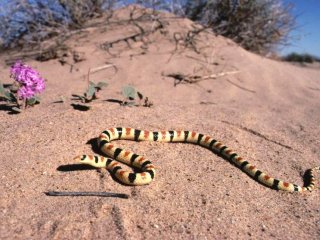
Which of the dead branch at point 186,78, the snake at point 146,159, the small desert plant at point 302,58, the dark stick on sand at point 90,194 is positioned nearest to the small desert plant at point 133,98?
the snake at point 146,159

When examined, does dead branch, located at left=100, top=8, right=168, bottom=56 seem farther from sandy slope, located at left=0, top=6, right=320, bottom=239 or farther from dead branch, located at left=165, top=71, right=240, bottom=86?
dead branch, located at left=165, top=71, right=240, bottom=86

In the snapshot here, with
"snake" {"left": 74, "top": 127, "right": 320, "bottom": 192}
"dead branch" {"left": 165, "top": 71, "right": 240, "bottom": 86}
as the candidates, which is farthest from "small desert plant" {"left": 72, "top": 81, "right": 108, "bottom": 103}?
"dead branch" {"left": 165, "top": 71, "right": 240, "bottom": 86}

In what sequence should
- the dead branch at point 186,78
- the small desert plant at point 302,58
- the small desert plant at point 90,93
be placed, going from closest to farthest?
the small desert plant at point 90,93
the dead branch at point 186,78
the small desert plant at point 302,58

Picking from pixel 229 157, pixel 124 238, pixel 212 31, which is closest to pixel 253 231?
pixel 124 238

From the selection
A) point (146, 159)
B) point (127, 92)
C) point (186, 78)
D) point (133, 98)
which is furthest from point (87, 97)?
point (186, 78)

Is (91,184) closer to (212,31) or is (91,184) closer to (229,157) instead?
(229,157)

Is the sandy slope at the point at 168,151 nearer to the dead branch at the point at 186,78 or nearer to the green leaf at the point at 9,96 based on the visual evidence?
the dead branch at the point at 186,78
